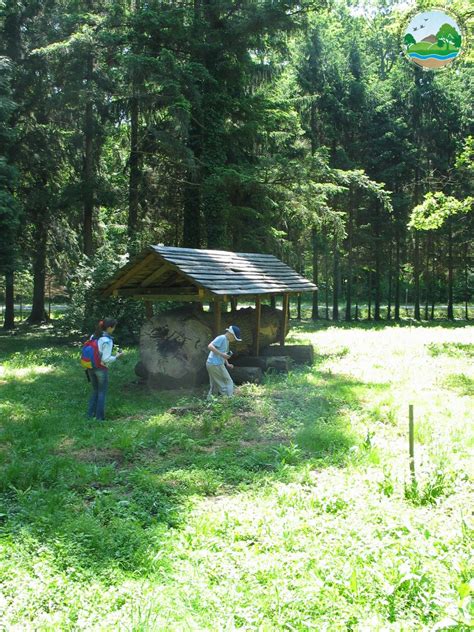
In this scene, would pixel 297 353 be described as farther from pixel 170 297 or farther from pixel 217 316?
pixel 170 297

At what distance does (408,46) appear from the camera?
40.5 ft

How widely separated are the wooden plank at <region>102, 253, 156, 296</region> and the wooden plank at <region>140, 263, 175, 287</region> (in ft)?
1.42

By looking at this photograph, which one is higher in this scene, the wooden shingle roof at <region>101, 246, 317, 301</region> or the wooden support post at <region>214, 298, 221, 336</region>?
the wooden shingle roof at <region>101, 246, 317, 301</region>

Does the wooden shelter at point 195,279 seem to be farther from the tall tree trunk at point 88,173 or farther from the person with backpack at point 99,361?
the tall tree trunk at point 88,173

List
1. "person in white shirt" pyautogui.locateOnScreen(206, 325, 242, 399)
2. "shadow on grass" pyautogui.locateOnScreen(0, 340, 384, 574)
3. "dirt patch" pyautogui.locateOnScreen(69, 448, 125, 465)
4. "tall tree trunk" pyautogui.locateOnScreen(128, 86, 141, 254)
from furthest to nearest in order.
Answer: "tall tree trunk" pyautogui.locateOnScreen(128, 86, 141, 254) → "person in white shirt" pyautogui.locateOnScreen(206, 325, 242, 399) → "dirt patch" pyautogui.locateOnScreen(69, 448, 125, 465) → "shadow on grass" pyautogui.locateOnScreen(0, 340, 384, 574)

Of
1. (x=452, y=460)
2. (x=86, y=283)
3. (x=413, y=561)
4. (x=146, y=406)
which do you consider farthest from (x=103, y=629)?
(x=86, y=283)

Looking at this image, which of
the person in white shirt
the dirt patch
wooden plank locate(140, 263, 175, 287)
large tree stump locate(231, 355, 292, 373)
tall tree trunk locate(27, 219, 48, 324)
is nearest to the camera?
the dirt patch

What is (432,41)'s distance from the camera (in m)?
12.4

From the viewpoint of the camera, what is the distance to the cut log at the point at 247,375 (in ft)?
42.0

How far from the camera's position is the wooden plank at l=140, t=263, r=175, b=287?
13.2 m

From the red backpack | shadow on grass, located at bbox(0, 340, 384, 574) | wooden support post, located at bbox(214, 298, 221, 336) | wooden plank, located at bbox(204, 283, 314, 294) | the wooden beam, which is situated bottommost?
shadow on grass, located at bbox(0, 340, 384, 574)

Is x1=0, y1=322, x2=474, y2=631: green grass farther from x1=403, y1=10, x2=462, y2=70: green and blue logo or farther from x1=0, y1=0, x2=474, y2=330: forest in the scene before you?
x1=0, y1=0, x2=474, y2=330: forest

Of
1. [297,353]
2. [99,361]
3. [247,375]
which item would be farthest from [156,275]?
[297,353]

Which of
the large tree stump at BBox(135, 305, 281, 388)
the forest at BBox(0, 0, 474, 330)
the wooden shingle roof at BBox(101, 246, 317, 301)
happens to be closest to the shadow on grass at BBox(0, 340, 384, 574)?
the large tree stump at BBox(135, 305, 281, 388)
